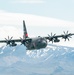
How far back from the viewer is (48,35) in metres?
186

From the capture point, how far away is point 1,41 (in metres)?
188

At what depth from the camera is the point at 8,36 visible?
181 m

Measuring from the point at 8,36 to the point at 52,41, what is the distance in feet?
80.3

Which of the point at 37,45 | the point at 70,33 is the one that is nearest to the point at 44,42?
the point at 37,45

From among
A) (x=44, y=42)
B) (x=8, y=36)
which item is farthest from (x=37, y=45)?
(x=8, y=36)

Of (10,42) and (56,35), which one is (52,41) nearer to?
(56,35)

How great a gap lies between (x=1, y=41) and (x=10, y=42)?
6201 mm

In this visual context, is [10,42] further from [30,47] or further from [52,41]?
[52,41]

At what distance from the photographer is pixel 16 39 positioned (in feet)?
611

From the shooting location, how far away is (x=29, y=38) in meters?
187

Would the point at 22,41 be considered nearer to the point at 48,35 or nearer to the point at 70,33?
the point at 48,35

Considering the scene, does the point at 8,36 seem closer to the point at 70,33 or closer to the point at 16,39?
the point at 16,39

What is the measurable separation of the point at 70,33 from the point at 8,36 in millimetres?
34235

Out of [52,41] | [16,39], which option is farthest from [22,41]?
[52,41]
